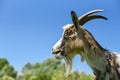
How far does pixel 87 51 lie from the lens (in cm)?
664

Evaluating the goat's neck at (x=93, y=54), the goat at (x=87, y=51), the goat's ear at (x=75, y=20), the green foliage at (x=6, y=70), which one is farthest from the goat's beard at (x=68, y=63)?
the green foliage at (x=6, y=70)

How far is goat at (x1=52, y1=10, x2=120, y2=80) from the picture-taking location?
261 inches

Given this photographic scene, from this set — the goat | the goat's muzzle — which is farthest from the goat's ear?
the goat's muzzle

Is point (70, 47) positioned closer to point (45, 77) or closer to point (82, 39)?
point (82, 39)

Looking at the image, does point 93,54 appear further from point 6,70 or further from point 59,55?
point 6,70

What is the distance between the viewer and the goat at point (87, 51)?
6617 millimetres

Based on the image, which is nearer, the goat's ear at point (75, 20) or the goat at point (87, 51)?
the goat at point (87, 51)

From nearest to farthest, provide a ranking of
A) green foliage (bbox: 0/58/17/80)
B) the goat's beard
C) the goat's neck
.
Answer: the goat's neck < the goat's beard < green foliage (bbox: 0/58/17/80)

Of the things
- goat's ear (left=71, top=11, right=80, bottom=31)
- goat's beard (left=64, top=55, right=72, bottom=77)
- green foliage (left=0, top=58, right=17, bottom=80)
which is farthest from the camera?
green foliage (left=0, top=58, right=17, bottom=80)

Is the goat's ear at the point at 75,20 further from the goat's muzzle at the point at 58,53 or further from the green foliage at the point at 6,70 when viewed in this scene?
the green foliage at the point at 6,70

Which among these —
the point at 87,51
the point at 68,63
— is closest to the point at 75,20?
the point at 87,51

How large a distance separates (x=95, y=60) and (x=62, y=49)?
20.7 inches

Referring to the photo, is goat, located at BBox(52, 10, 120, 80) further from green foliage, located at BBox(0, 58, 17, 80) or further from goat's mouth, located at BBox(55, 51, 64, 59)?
green foliage, located at BBox(0, 58, 17, 80)

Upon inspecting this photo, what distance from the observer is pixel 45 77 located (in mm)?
18719
